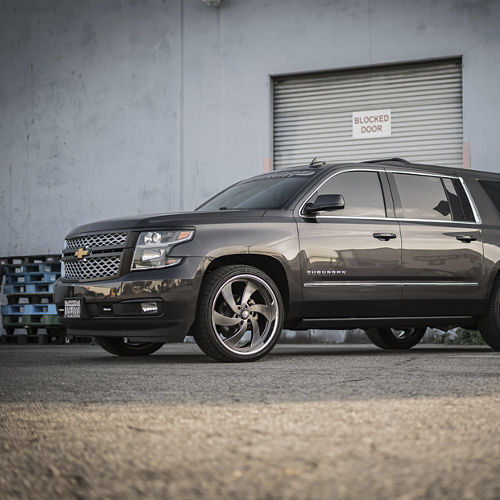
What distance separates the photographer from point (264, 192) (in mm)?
8930

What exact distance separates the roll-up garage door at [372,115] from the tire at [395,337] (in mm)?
4764

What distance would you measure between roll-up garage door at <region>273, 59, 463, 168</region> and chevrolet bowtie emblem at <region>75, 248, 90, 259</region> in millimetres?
7851

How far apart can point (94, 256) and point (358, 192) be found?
2480mm

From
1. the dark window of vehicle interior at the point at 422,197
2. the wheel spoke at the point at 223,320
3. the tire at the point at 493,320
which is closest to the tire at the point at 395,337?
the tire at the point at 493,320

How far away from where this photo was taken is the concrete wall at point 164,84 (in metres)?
15.0

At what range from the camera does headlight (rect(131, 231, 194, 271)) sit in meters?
7.74

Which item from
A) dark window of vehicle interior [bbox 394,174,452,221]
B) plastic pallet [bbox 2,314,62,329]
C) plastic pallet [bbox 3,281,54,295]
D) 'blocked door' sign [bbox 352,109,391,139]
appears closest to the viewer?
dark window of vehicle interior [bbox 394,174,452,221]

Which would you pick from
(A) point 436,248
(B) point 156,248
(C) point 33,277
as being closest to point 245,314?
(B) point 156,248

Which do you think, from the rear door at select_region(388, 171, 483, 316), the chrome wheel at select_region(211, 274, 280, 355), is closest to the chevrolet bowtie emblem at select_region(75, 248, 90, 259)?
the chrome wheel at select_region(211, 274, 280, 355)

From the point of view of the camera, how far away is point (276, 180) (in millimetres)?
9141

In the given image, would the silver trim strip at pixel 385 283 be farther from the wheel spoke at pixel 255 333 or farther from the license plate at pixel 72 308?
the license plate at pixel 72 308

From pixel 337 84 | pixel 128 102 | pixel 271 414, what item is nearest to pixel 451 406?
pixel 271 414

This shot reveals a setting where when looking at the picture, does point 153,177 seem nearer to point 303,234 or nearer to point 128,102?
point 128,102

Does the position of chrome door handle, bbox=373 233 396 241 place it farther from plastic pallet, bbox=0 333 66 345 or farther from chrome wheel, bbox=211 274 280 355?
plastic pallet, bbox=0 333 66 345
